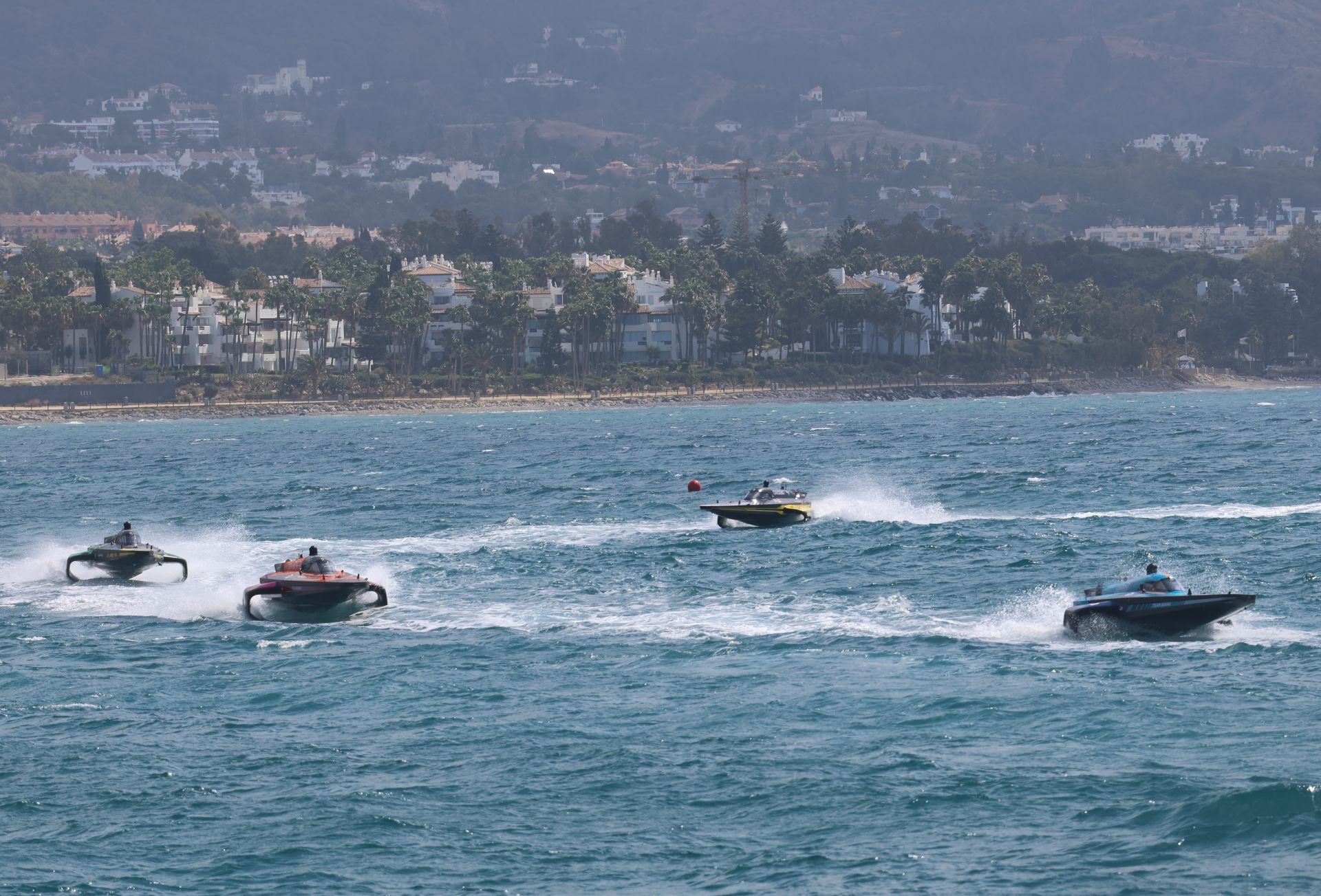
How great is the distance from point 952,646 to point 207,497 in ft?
208

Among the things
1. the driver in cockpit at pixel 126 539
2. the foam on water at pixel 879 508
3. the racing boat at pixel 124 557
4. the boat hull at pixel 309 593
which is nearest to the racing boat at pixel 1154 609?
the boat hull at pixel 309 593

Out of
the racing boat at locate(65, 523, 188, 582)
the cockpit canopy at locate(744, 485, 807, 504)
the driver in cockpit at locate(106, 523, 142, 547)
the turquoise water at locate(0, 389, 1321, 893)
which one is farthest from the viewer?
the cockpit canopy at locate(744, 485, 807, 504)

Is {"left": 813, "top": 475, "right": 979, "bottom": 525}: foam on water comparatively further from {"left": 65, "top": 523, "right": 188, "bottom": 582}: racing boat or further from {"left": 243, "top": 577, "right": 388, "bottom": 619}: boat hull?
{"left": 243, "top": 577, "right": 388, "bottom": 619}: boat hull

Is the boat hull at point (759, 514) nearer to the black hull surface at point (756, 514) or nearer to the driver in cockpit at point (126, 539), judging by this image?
the black hull surface at point (756, 514)

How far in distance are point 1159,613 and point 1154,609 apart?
16 cm

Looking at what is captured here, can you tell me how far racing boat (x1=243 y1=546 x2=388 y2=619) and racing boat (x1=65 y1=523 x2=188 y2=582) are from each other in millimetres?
9936

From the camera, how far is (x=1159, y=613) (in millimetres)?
47031

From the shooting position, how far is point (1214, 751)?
3678 cm

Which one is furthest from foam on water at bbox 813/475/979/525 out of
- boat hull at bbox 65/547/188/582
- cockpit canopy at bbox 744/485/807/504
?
boat hull at bbox 65/547/188/582

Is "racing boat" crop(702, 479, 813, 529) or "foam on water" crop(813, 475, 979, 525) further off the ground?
"racing boat" crop(702, 479, 813, 529)

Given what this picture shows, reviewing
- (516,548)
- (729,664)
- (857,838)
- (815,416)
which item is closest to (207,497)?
(516,548)

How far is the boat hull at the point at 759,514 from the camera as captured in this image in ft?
251

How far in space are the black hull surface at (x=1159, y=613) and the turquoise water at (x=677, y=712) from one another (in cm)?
54

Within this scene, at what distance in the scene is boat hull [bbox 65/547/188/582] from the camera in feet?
211
